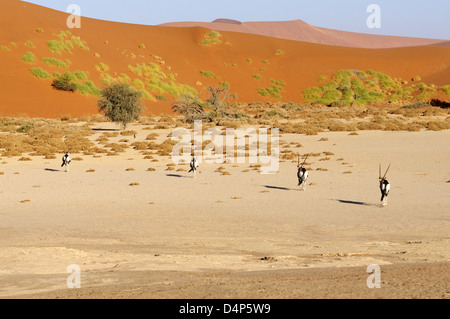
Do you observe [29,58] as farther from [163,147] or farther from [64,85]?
[163,147]

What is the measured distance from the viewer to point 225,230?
15.8 m

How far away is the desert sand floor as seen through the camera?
8.91m

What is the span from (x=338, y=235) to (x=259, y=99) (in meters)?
67.0

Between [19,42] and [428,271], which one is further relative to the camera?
[19,42]

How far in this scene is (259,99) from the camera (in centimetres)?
8112

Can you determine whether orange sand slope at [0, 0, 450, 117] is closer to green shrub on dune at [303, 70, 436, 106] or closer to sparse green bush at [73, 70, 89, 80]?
sparse green bush at [73, 70, 89, 80]

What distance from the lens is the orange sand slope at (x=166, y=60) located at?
210 ft

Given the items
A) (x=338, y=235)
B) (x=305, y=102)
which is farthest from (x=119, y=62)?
(x=338, y=235)
